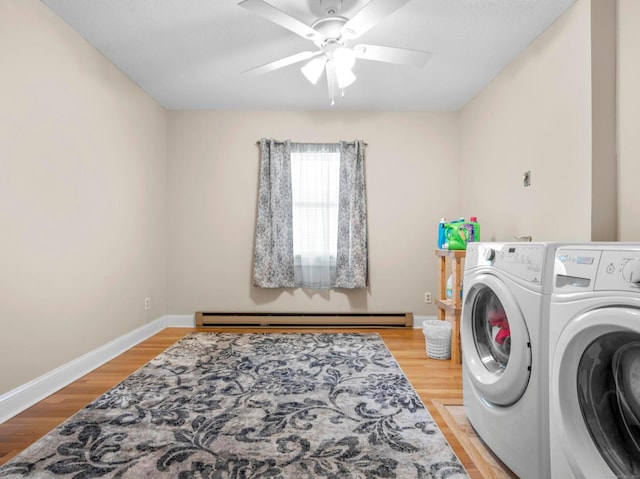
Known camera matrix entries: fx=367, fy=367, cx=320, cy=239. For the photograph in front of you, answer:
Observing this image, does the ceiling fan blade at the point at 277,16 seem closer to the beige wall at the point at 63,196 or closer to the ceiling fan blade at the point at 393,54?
the ceiling fan blade at the point at 393,54

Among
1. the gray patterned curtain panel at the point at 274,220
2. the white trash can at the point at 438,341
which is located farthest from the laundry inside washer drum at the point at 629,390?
the gray patterned curtain panel at the point at 274,220

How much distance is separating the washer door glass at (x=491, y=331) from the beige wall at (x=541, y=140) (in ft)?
2.56

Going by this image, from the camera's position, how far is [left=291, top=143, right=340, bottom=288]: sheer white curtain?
3855 millimetres

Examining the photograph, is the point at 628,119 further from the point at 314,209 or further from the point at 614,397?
the point at 314,209

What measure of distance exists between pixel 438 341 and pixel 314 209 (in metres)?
1.80

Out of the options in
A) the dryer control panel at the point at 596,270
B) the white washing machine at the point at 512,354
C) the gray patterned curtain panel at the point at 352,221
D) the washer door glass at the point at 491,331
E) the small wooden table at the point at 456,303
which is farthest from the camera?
the gray patterned curtain panel at the point at 352,221

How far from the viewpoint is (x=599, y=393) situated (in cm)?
103

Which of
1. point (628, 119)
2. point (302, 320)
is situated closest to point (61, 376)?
point (302, 320)

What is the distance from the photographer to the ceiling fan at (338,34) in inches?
67.8

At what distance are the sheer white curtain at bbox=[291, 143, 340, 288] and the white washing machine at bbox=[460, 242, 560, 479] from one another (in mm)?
2190

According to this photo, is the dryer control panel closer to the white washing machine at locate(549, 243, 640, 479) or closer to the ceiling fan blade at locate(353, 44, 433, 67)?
the white washing machine at locate(549, 243, 640, 479)

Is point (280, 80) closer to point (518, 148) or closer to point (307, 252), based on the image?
point (307, 252)

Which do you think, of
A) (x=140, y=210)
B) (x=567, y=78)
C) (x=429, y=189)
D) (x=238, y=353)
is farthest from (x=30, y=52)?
(x=429, y=189)

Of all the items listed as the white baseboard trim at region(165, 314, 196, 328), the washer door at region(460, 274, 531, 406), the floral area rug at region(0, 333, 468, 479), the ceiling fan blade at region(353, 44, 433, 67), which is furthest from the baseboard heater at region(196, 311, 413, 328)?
the ceiling fan blade at region(353, 44, 433, 67)
